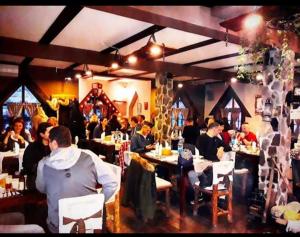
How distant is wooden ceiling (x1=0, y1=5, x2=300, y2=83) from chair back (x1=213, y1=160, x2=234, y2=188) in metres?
1.79

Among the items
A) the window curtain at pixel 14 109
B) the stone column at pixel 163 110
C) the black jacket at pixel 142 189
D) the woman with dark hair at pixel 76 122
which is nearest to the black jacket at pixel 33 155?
the black jacket at pixel 142 189

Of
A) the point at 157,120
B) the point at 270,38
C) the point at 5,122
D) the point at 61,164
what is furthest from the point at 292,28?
the point at 5,122

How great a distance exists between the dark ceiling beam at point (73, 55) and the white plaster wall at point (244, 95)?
7.90 ft

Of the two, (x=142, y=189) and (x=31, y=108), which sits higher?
(x=31, y=108)

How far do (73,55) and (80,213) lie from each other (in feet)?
16.5

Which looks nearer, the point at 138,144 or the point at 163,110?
the point at 138,144

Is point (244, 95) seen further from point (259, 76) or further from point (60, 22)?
point (60, 22)

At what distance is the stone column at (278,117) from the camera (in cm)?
440

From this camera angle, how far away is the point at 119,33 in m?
5.24

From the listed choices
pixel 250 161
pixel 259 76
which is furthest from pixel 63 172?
pixel 250 161

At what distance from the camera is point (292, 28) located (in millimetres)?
3707

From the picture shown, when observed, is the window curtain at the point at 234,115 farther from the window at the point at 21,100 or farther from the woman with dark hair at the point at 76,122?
A: the window at the point at 21,100

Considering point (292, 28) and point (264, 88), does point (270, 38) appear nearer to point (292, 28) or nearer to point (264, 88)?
point (292, 28)

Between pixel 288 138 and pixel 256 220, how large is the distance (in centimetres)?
143
